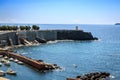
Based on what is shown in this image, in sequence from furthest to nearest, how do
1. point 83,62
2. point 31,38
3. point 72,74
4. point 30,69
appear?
point 31,38 → point 83,62 → point 30,69 → point 72,74

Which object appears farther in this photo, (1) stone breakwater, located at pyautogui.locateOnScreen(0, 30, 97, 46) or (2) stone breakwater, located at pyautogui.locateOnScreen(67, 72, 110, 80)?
(1) stone breakwater, located at pyautogui.locateOnScreen(0, 30, 97, 46)

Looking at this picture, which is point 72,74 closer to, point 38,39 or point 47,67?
point 47,67

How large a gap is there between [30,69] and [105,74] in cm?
1509

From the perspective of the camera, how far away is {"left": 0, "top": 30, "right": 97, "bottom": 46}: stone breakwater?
108750mm

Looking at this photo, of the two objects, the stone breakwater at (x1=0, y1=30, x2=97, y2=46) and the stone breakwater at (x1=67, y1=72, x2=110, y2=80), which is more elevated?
the stone breakwater at (x1=0, y1=30, x2=97, y2=46)

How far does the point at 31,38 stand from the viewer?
4899 inches

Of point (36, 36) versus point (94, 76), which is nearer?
point (94, 76)

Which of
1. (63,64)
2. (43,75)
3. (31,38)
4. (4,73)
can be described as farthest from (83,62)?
(31,38)

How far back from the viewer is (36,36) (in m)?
127

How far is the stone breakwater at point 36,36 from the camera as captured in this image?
4281 inches

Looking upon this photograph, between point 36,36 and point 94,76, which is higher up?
point 36,36

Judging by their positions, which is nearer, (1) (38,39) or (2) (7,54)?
(2) (7,54)

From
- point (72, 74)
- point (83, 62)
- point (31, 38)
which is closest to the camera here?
point (72, 74)

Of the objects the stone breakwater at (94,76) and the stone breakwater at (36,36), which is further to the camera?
the stone breakwater at (36,36)
